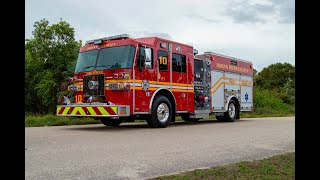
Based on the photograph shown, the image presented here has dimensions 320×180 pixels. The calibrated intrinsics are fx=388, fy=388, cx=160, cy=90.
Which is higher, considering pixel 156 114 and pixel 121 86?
pixel 121 86

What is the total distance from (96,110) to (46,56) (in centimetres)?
3528

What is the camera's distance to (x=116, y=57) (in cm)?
1182

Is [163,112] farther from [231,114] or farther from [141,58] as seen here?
[231,114]

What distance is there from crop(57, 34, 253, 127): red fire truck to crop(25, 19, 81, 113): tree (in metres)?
29.3

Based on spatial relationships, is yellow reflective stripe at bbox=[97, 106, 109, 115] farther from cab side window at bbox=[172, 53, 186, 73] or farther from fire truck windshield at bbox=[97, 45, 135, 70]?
cab side window at bbox=[172, 53, 186, 73]

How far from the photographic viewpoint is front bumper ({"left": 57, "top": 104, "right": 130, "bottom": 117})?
1117cm

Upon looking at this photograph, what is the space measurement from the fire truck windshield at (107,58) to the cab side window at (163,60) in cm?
134

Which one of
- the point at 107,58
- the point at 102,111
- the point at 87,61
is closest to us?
the point at 102,111

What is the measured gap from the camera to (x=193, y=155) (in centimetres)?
668

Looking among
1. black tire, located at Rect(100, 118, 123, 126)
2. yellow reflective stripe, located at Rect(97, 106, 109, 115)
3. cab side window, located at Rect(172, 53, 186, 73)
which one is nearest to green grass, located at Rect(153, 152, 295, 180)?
yellow reflective stripe, located at Rect(97, 106, 109, 115)

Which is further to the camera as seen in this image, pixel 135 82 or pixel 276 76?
pixel 276 76

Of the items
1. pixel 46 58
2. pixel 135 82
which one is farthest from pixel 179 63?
pixel 46 58
